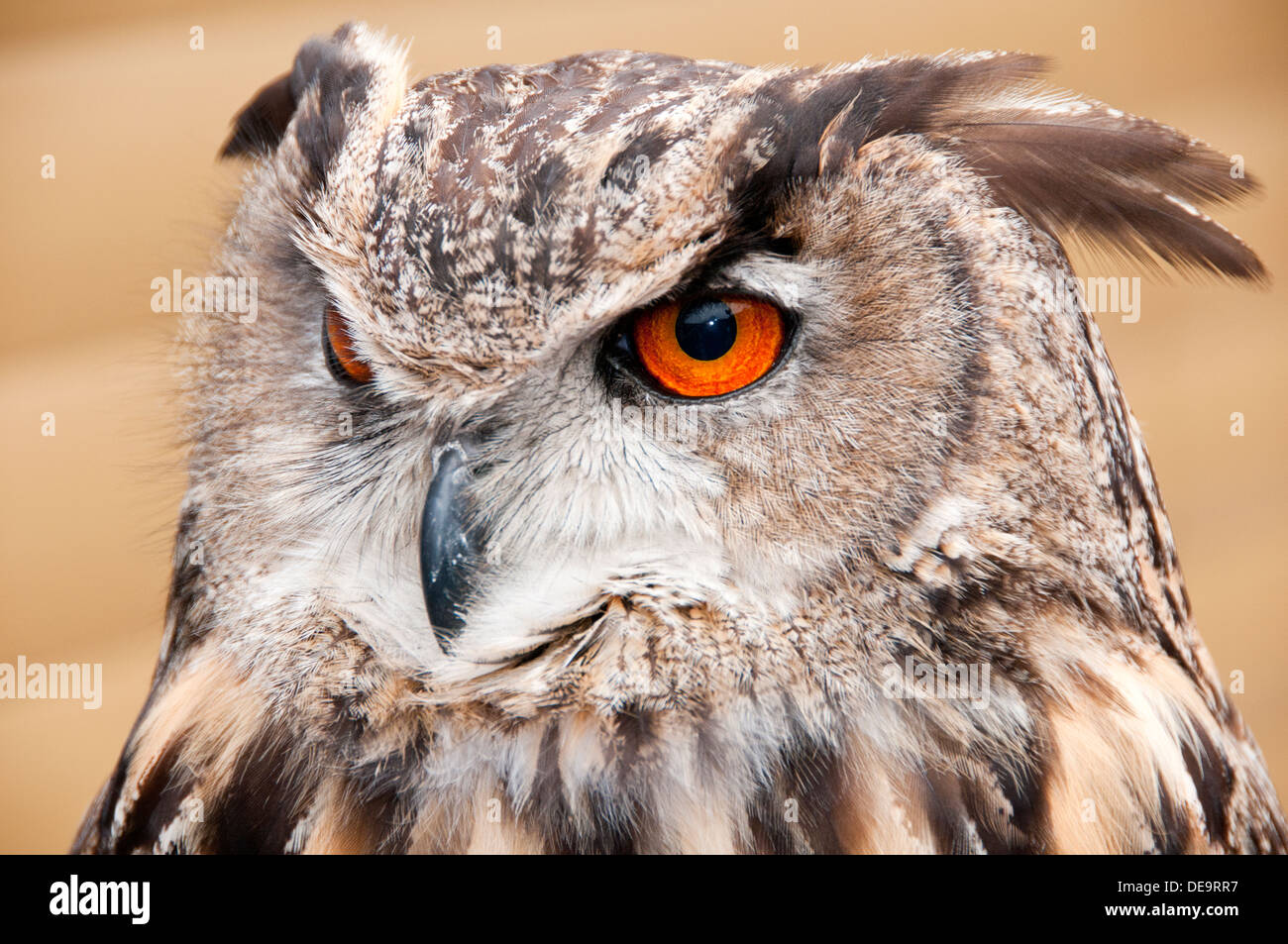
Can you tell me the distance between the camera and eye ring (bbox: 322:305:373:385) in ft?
2.50

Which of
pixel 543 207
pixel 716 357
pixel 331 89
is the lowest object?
pixel 716 357

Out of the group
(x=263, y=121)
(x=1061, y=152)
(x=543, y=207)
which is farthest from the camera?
(x=263, y=121)

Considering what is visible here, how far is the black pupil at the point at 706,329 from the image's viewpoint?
2.31ft

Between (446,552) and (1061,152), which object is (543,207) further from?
(1061,152)

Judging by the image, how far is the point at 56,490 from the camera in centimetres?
119

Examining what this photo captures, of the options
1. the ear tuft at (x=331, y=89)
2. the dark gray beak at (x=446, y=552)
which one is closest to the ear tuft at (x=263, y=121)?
the ear tuft at (x=331, y=89)

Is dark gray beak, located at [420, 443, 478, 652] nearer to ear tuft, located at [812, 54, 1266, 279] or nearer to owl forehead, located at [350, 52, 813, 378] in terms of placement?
owl forehead, located at [350, 52, 813, 378]

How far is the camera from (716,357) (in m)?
0.70

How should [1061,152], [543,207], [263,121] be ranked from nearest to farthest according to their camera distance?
[543,207] < [1061,152] < [263,121]

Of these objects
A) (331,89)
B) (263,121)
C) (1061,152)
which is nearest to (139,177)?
(263,121)

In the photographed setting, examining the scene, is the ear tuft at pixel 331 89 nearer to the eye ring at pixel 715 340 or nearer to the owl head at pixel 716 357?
the owl head at pixel 716 357

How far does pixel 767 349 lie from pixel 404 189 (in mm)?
295

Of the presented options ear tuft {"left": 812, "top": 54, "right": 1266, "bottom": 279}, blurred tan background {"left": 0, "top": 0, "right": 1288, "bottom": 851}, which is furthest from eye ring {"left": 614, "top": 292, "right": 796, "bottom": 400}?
blurred tan background {"left": 0, "top": 0, "right": 1288, "bottom": 851}
